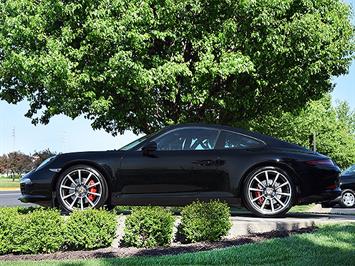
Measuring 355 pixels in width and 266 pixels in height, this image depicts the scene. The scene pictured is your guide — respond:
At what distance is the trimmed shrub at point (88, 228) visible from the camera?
6.81 m

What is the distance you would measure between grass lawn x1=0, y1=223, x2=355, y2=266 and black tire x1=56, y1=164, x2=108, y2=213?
1538 mm

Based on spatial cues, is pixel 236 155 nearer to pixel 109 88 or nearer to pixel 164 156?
pixel 164 156

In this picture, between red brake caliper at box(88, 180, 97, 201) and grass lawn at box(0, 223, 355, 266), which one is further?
red brake caliper at box(88, 180, 97, 201)

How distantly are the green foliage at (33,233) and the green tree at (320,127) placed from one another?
554 inches

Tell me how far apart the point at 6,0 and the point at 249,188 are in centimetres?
1168

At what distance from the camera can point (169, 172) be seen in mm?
7430

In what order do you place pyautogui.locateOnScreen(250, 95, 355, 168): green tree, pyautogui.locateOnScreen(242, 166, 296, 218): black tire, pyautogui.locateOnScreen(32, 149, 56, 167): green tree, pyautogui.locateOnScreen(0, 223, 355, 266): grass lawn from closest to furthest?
pyautogui.locateOnScreen(0, 223, 355, 266): grass lawn → pyautogui.locateOnScreen(242, 166, 296, 218): black tire → pyautogui.locateOnScreen(250, 95, 355, 168): green tree → pyautogui.locateOnScreen(32, 149, 56, 167): green tree

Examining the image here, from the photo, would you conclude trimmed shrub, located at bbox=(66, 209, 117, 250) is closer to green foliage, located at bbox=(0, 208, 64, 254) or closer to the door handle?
green foliage, located at bbox=(0, 208, 64, 254)

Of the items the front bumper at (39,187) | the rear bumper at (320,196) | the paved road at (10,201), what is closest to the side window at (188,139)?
the rear bumper at (320,196)

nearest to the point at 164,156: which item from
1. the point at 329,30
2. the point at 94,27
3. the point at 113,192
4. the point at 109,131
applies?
the point at 113,192

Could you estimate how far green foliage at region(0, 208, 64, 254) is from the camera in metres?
6.80

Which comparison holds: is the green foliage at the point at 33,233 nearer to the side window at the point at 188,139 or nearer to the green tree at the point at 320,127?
the side window at the point at 188,139

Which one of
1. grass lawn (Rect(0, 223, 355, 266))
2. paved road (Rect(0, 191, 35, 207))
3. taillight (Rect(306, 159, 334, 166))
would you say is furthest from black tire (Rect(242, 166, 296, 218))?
paved road (Rect(0, 191, 35, 207))

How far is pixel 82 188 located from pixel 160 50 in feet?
28.0
